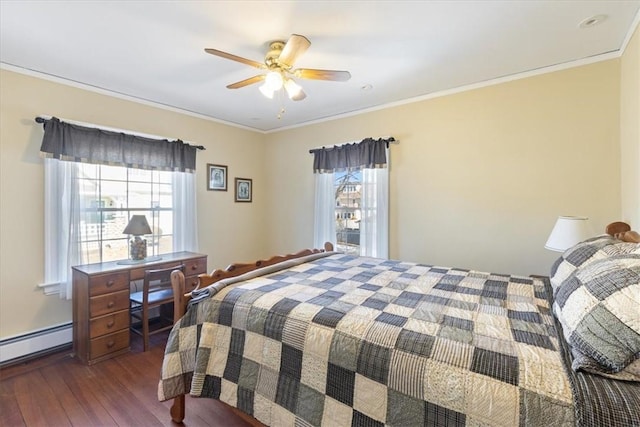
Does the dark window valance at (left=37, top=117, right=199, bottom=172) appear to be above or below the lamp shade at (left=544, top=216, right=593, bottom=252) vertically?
above

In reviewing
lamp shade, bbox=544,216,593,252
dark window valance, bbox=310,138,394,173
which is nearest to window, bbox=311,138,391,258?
dark window valance, bbox=310,138,394,173

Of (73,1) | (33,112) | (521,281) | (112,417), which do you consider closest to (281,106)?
(73,1)

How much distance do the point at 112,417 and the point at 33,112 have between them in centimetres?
267

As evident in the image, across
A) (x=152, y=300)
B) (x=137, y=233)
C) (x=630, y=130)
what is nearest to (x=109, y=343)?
(x=152, y=300)

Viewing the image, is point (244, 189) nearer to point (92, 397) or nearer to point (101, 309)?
point (101, 309)

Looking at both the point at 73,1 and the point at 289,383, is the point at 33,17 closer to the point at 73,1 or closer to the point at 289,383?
the point at 73,1

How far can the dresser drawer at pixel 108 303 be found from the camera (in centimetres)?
259

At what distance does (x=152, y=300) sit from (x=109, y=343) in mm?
473

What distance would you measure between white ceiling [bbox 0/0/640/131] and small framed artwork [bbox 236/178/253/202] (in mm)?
1628

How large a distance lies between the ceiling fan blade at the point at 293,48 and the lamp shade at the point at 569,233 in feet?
7.38

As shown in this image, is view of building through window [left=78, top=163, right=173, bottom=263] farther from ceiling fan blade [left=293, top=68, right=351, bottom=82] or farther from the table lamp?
ceiling fan blade [left=293, top=68, right=351, bottom=82]

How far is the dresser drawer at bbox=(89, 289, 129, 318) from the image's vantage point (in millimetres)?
2590

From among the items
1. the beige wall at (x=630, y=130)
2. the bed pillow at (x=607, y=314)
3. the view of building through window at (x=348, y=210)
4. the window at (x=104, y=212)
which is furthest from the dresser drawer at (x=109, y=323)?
the beige wall at (x=630, y=130)

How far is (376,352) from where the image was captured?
123 cm
